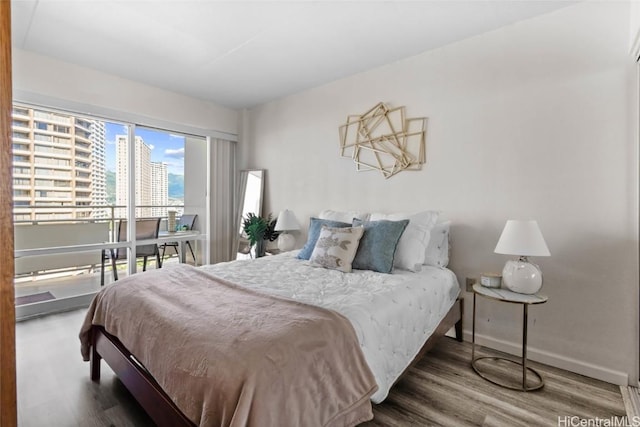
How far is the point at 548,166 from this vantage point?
7.70 feet

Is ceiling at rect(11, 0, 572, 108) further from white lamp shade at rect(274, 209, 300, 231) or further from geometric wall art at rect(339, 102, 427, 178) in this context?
white lamp shade at rect(274, 209, 300, 231)

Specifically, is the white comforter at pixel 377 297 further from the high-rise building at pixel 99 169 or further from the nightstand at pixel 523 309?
the high-rise building at pixel 99 169

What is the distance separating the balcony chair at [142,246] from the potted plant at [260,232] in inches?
49.1

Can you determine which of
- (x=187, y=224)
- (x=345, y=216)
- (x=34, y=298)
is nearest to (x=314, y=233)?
(x=345, y=216)

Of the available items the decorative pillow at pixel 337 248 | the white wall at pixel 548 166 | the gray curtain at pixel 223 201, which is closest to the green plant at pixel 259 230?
the gray curtain at pixel 223 201

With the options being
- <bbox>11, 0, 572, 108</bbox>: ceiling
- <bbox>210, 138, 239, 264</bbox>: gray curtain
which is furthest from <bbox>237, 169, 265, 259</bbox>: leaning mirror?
<bbox>11, 0, 572, 108</bbox>: ceiling

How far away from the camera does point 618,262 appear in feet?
6.91

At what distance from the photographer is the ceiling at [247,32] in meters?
2.31

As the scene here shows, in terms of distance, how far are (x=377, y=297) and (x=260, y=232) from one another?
2581mm

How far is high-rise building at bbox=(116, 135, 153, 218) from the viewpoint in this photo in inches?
153

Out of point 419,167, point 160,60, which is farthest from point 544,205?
point 160,60

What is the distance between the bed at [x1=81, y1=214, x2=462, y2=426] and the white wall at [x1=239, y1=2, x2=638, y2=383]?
2.51ft

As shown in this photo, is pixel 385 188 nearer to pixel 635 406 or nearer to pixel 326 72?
pixel 326 72

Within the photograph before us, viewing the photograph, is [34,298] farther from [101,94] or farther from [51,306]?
[101,94]
